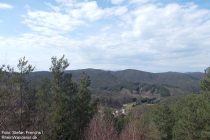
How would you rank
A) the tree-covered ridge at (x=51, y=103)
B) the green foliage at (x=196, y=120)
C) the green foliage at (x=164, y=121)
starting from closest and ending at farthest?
1. the tree-covered ridge at (x=51, y=103)
2. the green foliage at (x=196, y=120)
3. the green foliage at (x=164, y=121)

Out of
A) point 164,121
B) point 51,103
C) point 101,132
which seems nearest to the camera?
point 101,132

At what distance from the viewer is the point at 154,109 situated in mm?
56469

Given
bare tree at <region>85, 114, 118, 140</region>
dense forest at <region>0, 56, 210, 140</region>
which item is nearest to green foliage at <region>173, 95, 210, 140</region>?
dense forest at <region>0, 56, 210, 140</region>

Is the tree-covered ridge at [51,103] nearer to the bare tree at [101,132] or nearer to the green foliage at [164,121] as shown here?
the bare tree at [101,132]

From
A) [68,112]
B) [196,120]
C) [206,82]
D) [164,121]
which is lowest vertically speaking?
[164,121]

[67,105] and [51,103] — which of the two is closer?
[67,105]

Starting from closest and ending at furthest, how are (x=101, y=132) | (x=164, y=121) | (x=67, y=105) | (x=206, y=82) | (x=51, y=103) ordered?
1. (x=101, y=132)
2. (x=67, y=105)
3. (x=51, y=103)
4. (x=206, y=82)
5. (x=164, y=121)

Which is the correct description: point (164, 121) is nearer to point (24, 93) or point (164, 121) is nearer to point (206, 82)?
point (206, 82)

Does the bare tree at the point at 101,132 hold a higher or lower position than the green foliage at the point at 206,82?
lower

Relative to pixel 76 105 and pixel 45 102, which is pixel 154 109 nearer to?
pixel 76 105

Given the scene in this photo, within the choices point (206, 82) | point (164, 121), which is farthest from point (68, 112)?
point (164, 121)

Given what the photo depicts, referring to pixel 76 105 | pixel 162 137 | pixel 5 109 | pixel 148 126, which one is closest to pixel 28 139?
pixel 5 109

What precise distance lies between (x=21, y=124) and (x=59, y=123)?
18.5 feet

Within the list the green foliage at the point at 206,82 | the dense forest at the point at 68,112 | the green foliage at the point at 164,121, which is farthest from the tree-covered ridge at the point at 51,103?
the green foliage at the point at 206,82
